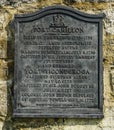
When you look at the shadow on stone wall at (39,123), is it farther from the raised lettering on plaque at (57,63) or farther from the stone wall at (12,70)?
the raised lettering on plaque at (57,63)

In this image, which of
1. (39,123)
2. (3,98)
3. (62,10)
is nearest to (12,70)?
(3,98)

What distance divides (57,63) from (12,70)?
53 cm

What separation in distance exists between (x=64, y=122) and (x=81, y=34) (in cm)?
103

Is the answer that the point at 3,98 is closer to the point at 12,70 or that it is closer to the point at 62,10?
the point at 12,70

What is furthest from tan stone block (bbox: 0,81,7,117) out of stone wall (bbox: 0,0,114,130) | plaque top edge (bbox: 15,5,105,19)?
plaque top edge (bbox: 15,5,105,19)

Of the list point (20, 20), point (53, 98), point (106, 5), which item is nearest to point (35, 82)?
point (53, 98)

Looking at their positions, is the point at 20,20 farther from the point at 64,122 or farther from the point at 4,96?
the point at 64,122

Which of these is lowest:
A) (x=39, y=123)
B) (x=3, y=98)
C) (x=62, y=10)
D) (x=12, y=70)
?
(x=39, y=123)

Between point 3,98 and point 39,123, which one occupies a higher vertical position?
point 3,98

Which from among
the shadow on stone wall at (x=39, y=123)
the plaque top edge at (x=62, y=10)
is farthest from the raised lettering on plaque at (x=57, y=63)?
the shadow on stone wall at (x=39, y=123)

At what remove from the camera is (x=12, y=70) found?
5805 mm

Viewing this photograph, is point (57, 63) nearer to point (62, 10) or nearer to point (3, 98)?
point (62, 10)

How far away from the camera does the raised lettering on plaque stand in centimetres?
570

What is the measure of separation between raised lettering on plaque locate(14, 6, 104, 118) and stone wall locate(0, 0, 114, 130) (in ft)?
0.35
